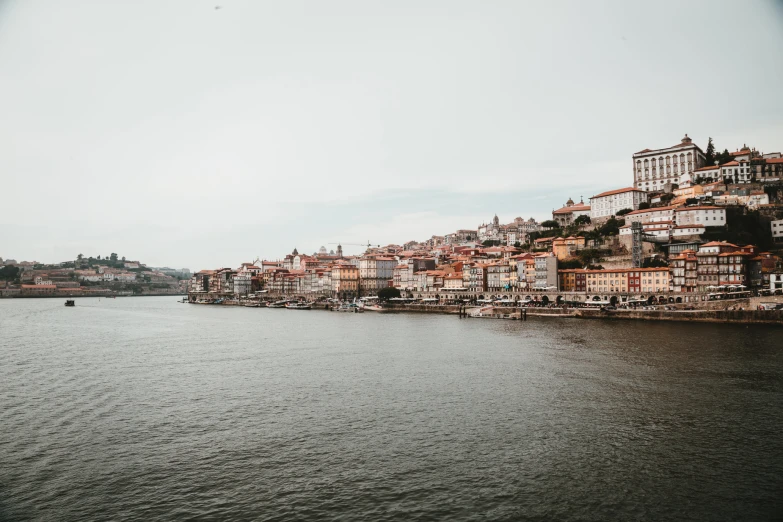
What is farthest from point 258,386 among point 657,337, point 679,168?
point 679,168

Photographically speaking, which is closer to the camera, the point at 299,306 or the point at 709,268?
the point at 709,268

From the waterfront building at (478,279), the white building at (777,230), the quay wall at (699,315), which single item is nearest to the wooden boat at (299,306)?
the waterfront building at (478,279)

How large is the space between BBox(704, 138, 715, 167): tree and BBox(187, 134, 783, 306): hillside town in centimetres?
14

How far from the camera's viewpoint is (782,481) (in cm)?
1025

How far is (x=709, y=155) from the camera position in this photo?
73500mm

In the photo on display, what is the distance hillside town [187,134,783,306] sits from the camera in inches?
1850

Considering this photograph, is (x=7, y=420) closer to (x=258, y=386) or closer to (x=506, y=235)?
(x=258, y=386)

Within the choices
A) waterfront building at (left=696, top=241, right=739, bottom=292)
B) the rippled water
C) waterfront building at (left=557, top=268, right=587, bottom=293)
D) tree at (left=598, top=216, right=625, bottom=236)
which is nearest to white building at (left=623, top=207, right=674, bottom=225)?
tree at (left=598, top=216, right=625, bottom=236)

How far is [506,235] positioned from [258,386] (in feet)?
319

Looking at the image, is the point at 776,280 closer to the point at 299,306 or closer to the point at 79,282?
the point at 299,306

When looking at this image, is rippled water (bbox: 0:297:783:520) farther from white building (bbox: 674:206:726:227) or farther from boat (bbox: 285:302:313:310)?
boat (bbox: 285:302:313:310)

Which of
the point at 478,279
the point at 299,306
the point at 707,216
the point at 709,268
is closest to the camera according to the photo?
the point at 709,268

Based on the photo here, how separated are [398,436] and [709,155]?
77211mm

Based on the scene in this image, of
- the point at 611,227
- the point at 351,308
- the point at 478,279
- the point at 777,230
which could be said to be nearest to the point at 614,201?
the point at 611,227
